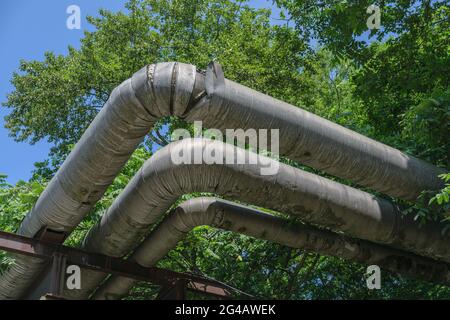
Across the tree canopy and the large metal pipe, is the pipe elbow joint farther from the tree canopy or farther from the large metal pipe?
the tree canopy

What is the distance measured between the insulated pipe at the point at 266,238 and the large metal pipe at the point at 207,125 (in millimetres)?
1102

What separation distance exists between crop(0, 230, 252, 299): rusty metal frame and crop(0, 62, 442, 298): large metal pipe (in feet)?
0.98

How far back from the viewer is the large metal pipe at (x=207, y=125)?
694cm

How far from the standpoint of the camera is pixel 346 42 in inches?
475

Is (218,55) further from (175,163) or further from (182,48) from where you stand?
(175,163)

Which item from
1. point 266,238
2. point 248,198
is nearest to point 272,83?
point 266,238

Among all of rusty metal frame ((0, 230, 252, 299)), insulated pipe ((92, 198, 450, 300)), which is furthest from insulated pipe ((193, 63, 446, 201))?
rusty metal frame ((0, 230, 252, 299))

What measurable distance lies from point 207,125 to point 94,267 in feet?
9.39

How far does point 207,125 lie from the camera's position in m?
7.16

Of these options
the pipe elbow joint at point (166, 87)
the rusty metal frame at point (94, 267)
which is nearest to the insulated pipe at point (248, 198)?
the rusty metal frame at point (94, 267)

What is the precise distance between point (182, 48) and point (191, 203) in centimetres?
1279

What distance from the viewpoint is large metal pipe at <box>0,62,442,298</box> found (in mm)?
6941

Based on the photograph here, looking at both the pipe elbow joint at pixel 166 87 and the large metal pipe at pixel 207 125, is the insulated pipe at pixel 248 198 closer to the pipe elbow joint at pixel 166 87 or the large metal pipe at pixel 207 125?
the large metal pipe at pixel 207 125

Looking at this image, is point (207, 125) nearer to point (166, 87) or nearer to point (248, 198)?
point (166, 87)
